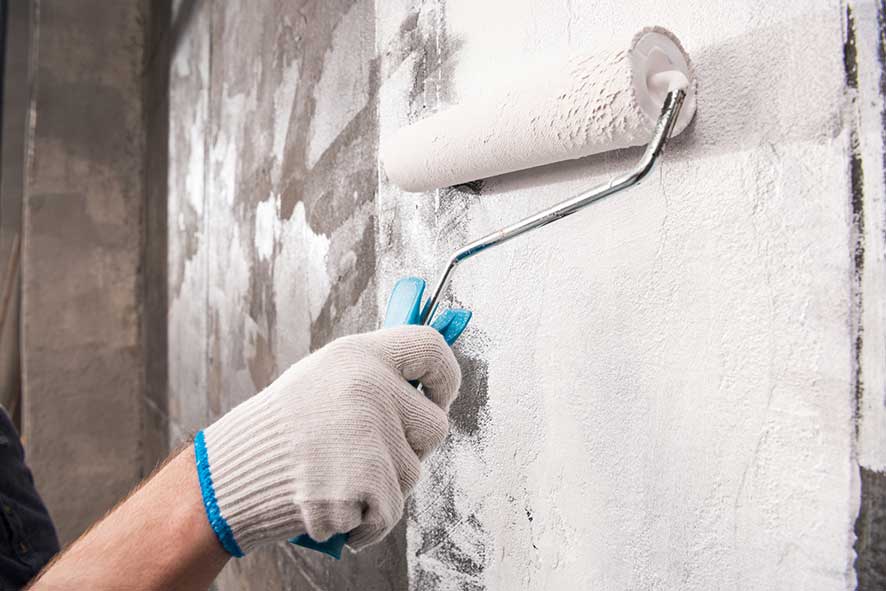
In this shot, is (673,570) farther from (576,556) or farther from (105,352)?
(105,352)

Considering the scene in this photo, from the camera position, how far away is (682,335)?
50 centimetres

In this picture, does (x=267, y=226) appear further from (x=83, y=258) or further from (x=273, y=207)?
(x=83, y=258)

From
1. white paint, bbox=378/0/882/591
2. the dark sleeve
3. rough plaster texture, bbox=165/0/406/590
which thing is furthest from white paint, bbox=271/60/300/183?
the dark sleeve

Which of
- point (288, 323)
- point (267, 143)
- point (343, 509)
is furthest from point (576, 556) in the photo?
point (267, 143)

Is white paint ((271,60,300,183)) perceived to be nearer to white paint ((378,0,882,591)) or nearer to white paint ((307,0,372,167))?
white paint ((307,0,372,167))

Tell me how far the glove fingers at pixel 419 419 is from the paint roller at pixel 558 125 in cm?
8

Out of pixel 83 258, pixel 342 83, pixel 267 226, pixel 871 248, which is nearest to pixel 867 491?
pixel 871 248

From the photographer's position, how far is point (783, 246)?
43 cm

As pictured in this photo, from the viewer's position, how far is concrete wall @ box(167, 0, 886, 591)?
395mm

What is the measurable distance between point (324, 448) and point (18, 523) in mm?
765

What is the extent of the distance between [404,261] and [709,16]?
50 centimetres

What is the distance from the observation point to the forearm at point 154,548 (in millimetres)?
544

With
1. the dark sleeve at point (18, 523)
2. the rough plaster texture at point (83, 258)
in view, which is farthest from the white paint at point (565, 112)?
the rough plaster texture at point (83, 258)

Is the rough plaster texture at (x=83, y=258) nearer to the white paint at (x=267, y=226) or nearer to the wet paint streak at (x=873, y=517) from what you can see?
the white paint at (x=267, y=226)
